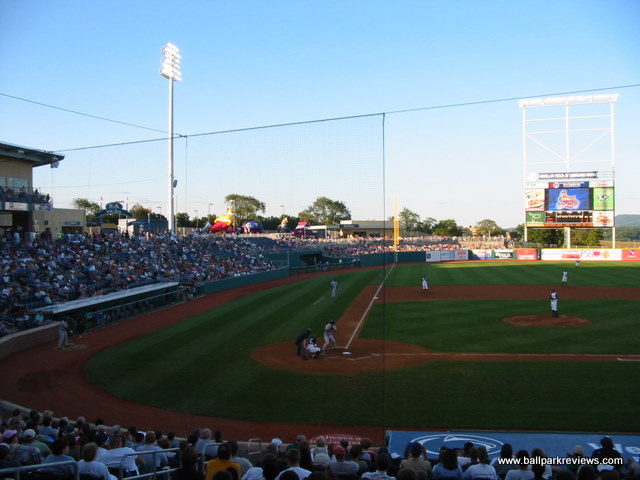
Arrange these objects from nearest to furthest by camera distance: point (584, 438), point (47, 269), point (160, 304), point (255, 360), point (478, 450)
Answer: point (478, 450) < point (584, 438) < point (255, 360) < point (47, 269) < point (160, 304)

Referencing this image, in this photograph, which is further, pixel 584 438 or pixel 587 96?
pixel 587 96

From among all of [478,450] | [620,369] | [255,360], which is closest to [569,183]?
[620,369]

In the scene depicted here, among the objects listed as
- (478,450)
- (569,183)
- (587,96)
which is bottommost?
(478,450)

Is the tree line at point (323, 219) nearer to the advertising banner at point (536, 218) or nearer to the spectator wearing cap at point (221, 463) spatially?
the spectator wearing cap at point (221, 463)

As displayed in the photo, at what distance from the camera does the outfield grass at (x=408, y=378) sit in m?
11.8

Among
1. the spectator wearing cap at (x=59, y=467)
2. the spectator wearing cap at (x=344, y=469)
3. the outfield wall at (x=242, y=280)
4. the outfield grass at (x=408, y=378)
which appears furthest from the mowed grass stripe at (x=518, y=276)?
the spectator wearing cap at (x=59, y=467)

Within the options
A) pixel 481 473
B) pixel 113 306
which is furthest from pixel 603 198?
pixel 481 473

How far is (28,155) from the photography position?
104 feet

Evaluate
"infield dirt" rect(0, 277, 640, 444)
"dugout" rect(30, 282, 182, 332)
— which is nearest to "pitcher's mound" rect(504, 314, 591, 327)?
"infield dirt" rect(0, 277, 640, 444)

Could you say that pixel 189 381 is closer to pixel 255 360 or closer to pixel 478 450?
pixel 255 360

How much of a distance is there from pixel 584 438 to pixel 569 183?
53679mm

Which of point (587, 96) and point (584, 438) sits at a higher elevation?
point (587, 96)

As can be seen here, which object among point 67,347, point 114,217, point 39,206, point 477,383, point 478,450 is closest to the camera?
point 478,450

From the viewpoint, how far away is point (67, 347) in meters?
19.0
